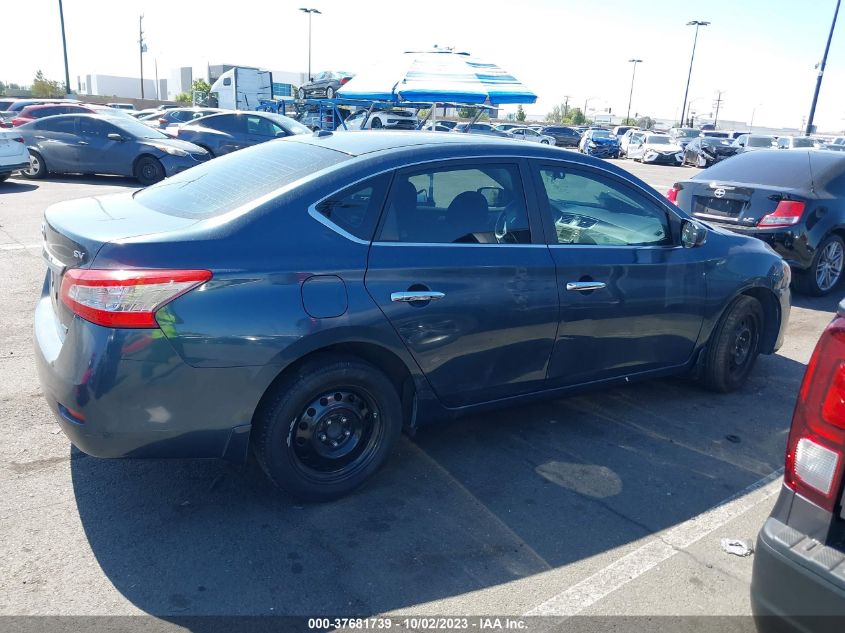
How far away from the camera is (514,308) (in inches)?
148

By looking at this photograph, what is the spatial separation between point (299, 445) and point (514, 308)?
130 centimetres

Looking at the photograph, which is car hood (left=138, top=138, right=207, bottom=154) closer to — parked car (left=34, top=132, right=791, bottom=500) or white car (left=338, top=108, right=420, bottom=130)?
white car (left=338, top=108, right=420, bottom=130)

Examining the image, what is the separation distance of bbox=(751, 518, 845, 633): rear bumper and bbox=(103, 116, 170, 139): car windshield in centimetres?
1502

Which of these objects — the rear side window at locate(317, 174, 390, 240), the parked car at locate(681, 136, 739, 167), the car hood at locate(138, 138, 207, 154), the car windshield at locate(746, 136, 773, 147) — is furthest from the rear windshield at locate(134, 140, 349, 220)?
the car windshield at locate(746, 136, 773, 147)

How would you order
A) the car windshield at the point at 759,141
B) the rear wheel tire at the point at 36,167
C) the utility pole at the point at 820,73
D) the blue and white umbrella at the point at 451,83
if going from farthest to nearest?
1. the utility pole at the point at 820,73
2. the car windshield at the point at 759,141
3. the rear wheel tire at the point at 36,167
4. the blue and white umbrella at the point at 451,83

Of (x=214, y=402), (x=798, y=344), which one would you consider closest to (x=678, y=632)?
(x=214, y=402)

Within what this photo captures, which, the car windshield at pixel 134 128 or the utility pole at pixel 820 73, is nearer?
the car windshield at pixel 134 128

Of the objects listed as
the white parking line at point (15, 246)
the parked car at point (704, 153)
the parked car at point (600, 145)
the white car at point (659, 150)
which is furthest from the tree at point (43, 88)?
the white parking line at point (15, 246)

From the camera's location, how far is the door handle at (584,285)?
394cm

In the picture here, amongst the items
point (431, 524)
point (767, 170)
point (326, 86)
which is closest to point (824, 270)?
point (767, 170)

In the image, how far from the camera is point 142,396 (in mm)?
2908

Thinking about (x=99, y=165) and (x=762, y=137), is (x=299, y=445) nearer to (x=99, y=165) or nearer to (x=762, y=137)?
(x=99, y=165)

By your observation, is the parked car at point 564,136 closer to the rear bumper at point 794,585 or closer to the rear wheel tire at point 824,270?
the rear wheel tire at point 824,270

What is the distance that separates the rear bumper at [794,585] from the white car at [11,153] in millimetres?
14582
